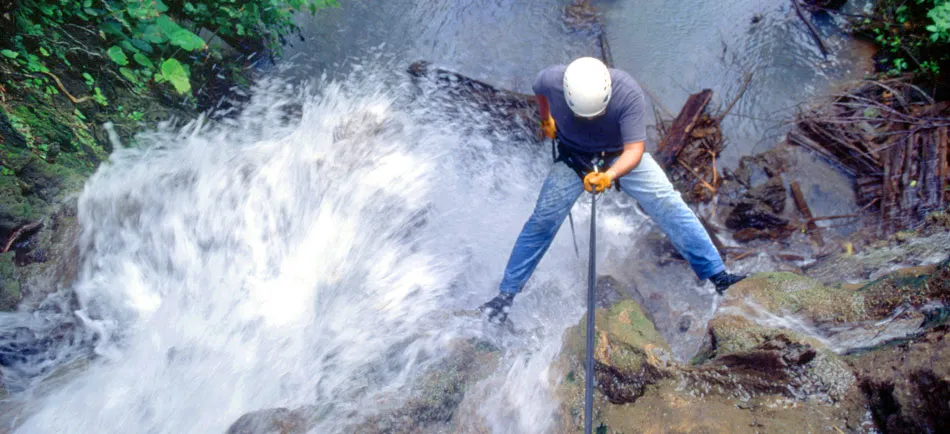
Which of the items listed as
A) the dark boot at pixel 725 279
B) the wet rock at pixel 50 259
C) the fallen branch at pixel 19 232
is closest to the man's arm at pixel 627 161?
the dark boot at pixel 725 279

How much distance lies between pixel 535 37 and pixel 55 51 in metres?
4.77

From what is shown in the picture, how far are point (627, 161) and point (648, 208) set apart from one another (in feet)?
2.05

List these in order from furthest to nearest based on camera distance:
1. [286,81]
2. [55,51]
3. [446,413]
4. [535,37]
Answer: [535,37]
[286,81]
[55,51]
[446,413]

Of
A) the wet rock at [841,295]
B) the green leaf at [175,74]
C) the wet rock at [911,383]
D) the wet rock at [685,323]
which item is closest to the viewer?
the wet rock at [911,383]

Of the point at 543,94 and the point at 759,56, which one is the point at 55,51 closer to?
the point at 543,94

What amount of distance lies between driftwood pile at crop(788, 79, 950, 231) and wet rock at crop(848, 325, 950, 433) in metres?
2.40

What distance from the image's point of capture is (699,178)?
4547 millimetres

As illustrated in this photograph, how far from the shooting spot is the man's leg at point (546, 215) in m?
3.31

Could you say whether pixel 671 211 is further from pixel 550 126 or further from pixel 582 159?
pixel 550 126

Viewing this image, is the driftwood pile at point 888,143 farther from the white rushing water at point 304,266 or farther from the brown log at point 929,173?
the white rushing water at point 304,266

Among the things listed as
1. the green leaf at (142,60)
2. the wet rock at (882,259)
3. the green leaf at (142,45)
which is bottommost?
the wet rock at (882,259)

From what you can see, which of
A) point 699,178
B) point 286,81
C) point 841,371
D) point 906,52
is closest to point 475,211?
point 699,178

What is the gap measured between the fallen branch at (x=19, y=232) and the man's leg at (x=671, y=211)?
13.8 ft

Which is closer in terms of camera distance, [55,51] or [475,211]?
[55,51]
